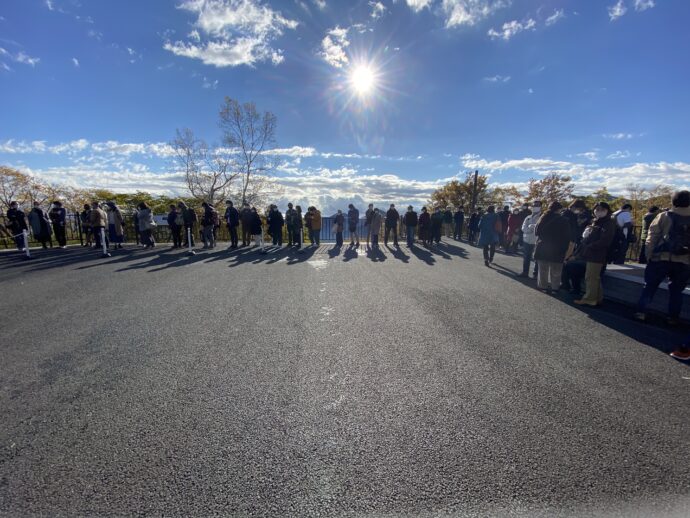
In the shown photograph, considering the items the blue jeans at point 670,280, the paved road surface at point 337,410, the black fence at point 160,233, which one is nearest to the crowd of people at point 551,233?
the blue jeans at point 670,280

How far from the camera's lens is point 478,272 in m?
9.00

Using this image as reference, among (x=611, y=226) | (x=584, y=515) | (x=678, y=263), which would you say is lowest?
(x=584, y=515)

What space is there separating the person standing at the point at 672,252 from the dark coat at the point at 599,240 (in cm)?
79

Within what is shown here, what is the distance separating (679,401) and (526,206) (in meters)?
10.6

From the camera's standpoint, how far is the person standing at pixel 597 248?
5.59 m

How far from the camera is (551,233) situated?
261 inches

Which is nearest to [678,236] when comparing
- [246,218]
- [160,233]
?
[246,218]

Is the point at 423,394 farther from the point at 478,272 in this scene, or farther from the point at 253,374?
the point at 478,272

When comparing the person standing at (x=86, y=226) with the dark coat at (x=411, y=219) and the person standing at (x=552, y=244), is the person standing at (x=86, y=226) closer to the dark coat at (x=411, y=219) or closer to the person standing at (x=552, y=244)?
the dark coat at (x=411, y=219)

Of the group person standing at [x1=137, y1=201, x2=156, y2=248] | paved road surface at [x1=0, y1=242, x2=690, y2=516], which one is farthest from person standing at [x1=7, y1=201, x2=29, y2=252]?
paved road surface at [x1=0, y1=242, x2=690, y2=516]

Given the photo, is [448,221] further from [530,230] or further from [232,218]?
[232,218]

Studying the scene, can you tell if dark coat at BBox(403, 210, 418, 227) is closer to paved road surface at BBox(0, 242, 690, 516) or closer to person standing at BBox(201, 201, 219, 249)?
person standing at BBox(201, 201, 219, 249)

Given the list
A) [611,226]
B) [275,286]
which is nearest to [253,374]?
[275,286]

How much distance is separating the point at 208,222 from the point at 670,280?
13.9 meters
